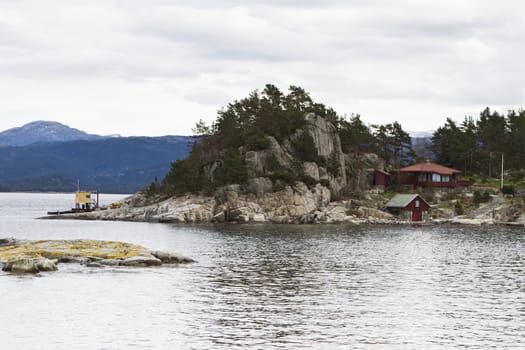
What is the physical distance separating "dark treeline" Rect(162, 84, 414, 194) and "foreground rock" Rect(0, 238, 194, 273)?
69249 millimetres

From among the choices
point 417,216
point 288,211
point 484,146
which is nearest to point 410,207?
point 417,216

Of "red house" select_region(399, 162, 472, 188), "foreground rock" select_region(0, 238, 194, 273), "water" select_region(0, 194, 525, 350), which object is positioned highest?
"red house" select_region(399, 162, 472, 188)

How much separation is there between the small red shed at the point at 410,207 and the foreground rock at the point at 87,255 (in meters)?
81.9

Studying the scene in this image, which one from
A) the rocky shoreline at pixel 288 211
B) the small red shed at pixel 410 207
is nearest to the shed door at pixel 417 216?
the small red shed at pixel 410 207

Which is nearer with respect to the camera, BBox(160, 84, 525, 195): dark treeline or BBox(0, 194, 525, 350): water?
BBox(0, 194, 525, 350): water

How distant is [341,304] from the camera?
5084cm

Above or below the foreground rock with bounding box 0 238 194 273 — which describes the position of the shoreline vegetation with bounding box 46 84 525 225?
above

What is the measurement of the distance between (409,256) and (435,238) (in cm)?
2946

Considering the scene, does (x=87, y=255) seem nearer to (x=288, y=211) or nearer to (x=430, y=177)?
(x=288, y=211)

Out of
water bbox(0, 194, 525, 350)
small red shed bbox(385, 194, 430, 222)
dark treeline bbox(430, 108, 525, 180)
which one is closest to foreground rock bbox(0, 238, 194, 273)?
water bbox(0, 194, 525, 350)

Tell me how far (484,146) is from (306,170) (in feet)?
186

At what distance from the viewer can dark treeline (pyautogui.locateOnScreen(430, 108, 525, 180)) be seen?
572 ft

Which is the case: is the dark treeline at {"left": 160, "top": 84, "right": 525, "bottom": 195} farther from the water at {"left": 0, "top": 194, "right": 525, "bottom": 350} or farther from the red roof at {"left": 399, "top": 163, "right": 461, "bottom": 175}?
the water at {"left": 0, "top": 194, "right": 525, "bottom": 350}

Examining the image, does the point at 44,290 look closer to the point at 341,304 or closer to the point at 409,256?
the point at 341,304
